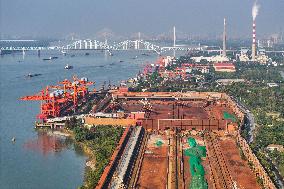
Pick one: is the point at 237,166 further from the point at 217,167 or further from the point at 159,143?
the point at 159,143

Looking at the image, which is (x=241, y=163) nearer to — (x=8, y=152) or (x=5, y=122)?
(x=8, y=152)

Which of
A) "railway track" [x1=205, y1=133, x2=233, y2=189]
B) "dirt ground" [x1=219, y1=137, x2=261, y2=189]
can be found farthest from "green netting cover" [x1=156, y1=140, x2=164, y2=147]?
"dirt ground" [x1=219, y1=137, x2=261, y2=189]

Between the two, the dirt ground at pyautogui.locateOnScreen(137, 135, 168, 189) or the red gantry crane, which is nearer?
the dirt ground at pyautogui.locateOnScreen(137, 135, 168, 189)

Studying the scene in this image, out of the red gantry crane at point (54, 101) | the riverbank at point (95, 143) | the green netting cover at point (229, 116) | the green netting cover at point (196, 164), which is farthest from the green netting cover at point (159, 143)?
the red gantry crane at point (54, 101)

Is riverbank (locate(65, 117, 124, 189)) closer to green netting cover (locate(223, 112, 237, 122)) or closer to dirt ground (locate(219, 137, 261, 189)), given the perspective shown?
dirt ground (locate(219, 137, 261, 189))

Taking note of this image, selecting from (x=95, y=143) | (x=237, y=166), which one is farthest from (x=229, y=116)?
(x=237, y=166)

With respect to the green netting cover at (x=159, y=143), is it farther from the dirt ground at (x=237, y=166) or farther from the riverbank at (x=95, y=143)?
the dirt ground at (x=237, y=166)
